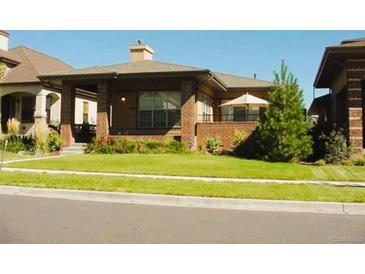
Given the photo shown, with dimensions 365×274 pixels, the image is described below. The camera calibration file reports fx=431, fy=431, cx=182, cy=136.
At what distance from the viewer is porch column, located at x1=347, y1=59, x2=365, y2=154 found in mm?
17156

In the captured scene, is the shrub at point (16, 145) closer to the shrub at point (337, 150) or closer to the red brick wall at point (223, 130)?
the red brick wall at point (223, 130)

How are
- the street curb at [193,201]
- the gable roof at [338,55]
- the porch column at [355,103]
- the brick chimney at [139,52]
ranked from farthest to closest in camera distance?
1. the brick chimney at [139,52]
2. the porch column at [355,103]
3. the gable roof at [338,55]
4. the street curb at [193,201]

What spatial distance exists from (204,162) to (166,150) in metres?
4.07

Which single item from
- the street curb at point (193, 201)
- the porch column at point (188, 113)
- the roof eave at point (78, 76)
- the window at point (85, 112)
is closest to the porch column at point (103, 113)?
the roof eave at point (78, 76)

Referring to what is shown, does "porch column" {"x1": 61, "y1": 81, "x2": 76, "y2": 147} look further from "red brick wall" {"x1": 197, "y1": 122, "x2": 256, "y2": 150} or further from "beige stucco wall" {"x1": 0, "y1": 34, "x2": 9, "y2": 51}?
"beige stucco wall" {"x1": 0, "y1": 34, "x2": 9, "y2": 51}

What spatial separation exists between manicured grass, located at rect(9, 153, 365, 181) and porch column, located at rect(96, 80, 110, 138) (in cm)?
461

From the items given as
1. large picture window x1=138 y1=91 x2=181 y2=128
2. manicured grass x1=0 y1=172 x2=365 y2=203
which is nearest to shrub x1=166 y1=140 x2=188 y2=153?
large picture window x1=138 y1=91 x2=181 y2=128

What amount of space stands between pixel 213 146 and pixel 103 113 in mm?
6106

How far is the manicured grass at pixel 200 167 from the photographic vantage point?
13383mm

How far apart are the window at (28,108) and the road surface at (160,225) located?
18.4 m

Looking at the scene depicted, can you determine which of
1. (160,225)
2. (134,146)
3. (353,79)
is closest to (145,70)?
(134,146)

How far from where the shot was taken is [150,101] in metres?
23.5

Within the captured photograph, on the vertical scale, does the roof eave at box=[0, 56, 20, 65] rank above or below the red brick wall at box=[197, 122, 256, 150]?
above

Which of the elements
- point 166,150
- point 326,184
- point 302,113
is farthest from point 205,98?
point 326,184
